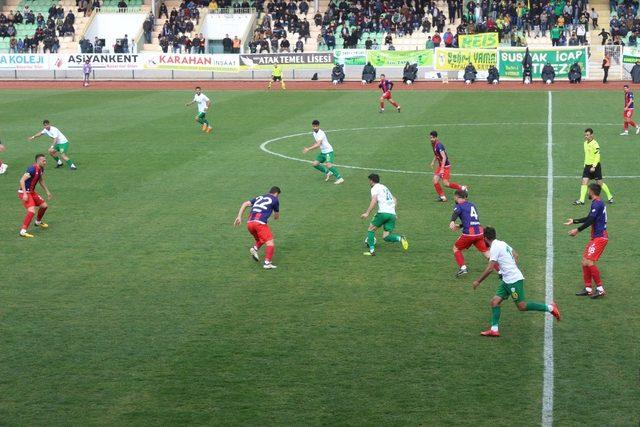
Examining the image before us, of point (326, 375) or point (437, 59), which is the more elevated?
point (437, 59)

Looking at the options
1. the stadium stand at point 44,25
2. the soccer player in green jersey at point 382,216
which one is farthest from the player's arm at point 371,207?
the stadium stand at point 44,25

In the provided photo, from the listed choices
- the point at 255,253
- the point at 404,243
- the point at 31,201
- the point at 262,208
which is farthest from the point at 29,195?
the point at 404,243

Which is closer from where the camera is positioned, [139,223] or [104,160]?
[139,223]

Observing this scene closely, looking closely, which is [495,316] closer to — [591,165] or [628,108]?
[591,165]

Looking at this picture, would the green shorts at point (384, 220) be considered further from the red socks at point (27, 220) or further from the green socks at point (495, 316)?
the red socks at point (27, 220)

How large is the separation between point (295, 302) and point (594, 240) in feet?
18.1

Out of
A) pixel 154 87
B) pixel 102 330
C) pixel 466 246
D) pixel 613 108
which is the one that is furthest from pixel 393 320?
pixel 154 87

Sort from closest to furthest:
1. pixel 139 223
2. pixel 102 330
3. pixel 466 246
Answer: pixel 102 330
pixel 466 246
pixel 139 223

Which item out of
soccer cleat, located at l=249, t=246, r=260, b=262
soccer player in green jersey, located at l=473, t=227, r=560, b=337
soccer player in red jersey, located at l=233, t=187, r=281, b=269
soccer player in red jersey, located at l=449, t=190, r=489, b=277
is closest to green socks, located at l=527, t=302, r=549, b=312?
soccer player in green jersey, located at l=473, t=227, r=560, b=337

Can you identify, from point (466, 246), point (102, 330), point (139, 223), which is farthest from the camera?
point (139, 223)

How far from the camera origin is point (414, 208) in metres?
26.7

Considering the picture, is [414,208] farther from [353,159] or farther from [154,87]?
[154,87]

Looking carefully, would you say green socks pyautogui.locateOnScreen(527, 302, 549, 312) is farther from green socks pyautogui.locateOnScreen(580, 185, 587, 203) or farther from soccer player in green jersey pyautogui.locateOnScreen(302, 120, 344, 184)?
soccer player in green jersey pyautogui.locateOnScreen(302, 120, 344, 184)

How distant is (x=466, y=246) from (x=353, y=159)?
597 inches
